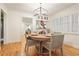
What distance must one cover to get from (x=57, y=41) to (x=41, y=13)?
71cm

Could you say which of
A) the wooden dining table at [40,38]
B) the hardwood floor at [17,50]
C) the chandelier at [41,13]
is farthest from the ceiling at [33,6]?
the hardwood floor at [17,50]

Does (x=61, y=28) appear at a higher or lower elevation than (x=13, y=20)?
lower

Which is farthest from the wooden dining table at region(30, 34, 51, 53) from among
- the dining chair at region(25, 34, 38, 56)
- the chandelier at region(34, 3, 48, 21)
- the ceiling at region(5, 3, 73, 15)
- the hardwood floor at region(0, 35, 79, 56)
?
the ceiling at region(5, 3, 73, 15)

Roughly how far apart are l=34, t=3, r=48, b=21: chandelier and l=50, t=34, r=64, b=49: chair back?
0.45 metres

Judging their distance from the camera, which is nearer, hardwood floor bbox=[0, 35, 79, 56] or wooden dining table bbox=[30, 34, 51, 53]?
hardwood floor bbox=[0, 35, 79, 56]

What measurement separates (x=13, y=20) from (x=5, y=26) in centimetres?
21

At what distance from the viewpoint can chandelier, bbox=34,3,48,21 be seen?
6.98ft

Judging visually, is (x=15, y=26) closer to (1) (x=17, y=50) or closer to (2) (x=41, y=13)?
(1) (x=17, y=50)

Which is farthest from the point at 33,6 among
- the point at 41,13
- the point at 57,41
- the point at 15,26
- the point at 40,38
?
the point at 57,41

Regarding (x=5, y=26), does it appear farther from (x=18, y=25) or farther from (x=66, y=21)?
(x=66, y=21)

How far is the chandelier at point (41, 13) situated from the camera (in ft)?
6.98

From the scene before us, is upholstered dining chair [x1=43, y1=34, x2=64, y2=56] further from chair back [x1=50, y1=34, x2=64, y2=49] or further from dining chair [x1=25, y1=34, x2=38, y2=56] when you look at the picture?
dining chair [x1=25, y1=34, x2=38, y2=56]

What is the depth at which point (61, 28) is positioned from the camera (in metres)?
2.15

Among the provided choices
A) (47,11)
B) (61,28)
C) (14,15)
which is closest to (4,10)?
(14,15)
